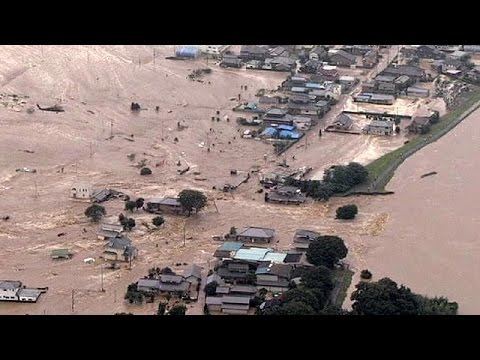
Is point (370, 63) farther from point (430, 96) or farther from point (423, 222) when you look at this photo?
point (423, 222)

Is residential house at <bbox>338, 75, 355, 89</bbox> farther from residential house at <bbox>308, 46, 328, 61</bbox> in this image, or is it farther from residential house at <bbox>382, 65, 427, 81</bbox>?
residential house at <bbox>308, 46, 328, 61</bbox>

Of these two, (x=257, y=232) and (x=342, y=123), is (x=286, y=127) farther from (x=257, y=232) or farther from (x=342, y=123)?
(x=257, y=232)

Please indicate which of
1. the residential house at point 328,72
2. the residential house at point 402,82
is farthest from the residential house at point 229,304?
the residential house at point 328,72

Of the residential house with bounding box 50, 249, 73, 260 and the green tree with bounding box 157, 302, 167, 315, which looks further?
the residential house with bounding box 50, 249, 73, 260

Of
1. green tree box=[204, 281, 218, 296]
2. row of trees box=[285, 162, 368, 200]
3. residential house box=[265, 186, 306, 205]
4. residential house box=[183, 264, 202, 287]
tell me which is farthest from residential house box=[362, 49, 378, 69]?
green tree box=[204, 281, 218, 296]

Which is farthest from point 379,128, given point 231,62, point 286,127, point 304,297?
point 304,297

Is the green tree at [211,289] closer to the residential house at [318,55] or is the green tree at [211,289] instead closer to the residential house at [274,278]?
the residential house at [274,278]
